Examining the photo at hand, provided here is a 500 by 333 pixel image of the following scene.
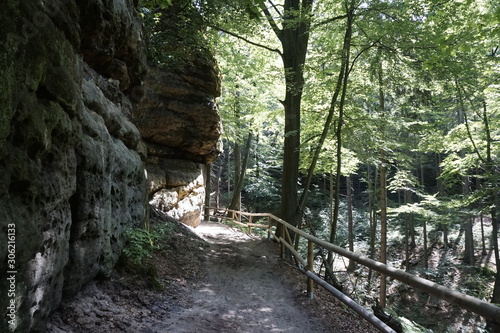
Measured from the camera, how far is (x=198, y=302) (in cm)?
479

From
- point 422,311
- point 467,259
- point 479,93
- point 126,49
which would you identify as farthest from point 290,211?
point 467,259

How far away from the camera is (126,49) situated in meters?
5.77

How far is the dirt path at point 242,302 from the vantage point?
4004mm

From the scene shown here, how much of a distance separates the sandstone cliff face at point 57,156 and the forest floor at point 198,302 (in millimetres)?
314

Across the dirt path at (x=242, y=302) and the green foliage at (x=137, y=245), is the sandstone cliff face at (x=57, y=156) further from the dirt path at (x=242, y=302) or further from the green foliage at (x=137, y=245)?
the dirt path at (x=242, y=302)

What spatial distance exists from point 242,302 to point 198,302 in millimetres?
723

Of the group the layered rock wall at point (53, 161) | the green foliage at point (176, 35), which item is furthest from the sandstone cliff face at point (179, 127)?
the layered rock wall at point (53, 161)

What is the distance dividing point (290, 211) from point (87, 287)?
6.36 m

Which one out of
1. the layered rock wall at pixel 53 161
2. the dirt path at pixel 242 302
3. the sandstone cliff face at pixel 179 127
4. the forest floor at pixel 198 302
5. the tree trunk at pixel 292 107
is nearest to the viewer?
the layered rock wall at pixel 53 161

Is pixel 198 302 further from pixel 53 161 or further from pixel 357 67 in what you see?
pixel 357 67

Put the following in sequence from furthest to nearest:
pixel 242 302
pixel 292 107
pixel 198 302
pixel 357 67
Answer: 1. pixel 357 67
2. pixel 292 107
3. pixel 242 302
4. pixel 198 302

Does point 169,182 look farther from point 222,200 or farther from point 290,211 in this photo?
point 222,200

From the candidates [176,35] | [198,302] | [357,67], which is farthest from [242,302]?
[357,67]

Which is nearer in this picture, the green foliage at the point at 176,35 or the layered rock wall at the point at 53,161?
the layered rock wall at the point at 53,161
